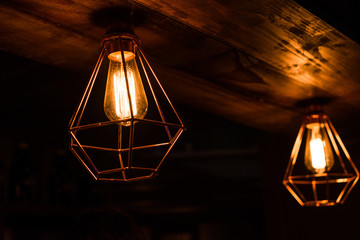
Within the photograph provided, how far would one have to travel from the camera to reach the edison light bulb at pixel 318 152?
1.77m

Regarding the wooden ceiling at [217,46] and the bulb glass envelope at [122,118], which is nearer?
the bulb glass envelope at [122,118]

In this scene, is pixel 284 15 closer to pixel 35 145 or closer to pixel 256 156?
pixel 35 145

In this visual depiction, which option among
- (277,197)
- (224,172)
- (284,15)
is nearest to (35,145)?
(277,197)

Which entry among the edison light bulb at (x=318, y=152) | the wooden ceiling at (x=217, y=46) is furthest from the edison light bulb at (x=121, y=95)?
the edison light bulb at (x=318, y=152)

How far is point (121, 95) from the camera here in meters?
1.03

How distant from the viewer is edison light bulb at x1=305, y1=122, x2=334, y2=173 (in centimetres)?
177

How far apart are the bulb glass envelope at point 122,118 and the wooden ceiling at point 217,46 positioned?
0.27 ft

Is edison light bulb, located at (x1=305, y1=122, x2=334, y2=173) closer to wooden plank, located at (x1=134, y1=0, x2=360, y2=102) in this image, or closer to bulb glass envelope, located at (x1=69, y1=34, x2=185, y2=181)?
wooden plank, located at (x1=134, y1=0, x2=360, y2=102)

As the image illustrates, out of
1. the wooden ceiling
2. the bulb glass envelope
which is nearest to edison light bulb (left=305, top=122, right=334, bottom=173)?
the wooden ceiling

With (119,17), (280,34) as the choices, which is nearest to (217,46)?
(280,34)

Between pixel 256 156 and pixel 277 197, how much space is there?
4226 mm

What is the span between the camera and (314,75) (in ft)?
5.24

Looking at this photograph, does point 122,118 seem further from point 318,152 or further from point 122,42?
point 318,152

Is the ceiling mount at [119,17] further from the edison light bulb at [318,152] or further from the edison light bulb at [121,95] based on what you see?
the edison light bulb at [318,152]
